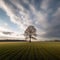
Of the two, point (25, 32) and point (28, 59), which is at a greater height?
point (25, 32)

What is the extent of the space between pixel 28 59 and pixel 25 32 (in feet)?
227

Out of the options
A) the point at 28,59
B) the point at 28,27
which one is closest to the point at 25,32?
the point at 28,27

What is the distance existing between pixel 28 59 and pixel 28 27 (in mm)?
69433

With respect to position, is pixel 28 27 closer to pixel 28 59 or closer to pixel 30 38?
pixel 30 38

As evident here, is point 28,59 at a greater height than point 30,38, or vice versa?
point 30,38

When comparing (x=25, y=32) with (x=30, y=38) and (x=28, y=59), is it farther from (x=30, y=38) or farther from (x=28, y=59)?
(x=28, y=59)

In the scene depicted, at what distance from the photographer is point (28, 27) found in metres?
81.1

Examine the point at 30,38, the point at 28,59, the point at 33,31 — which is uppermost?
the point at 33,31

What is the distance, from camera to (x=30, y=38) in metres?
81.6

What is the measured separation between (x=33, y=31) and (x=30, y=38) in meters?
6.51

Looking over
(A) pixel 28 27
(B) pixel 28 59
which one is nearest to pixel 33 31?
(A) pixel 28 27

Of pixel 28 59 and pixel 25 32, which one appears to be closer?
pixel 28 59

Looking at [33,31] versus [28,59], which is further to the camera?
[33,31]

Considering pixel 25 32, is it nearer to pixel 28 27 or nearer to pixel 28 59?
pixel 28 27
